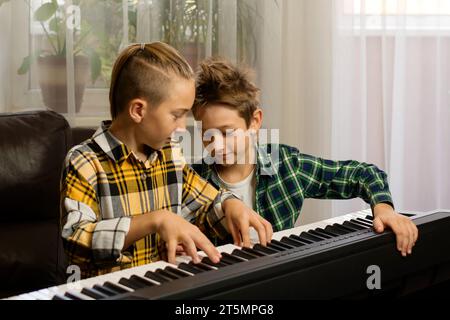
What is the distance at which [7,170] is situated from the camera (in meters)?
2.17

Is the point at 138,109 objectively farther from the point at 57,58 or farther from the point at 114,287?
the point at 57,58

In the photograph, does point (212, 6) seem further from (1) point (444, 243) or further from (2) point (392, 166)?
(1) point (444, 243)

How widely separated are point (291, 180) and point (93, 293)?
985 mm

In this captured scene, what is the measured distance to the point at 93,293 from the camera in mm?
1069

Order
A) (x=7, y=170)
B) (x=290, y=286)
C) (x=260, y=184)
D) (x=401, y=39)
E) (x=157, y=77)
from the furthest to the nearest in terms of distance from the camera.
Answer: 1. (x=401, y=39)
2. (x=7, y=170)
3. (x=260, y=184)
4. (x=157, y=77)
5. (x=290, y=286)

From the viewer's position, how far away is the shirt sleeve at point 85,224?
54.0 inches

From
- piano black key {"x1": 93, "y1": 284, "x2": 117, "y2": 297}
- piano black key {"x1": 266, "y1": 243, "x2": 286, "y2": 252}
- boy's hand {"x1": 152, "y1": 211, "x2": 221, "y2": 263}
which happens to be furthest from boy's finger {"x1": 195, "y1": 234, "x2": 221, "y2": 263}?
piano black key {"x1": 93, "y1": 284, "x2": 117, "y2": 297}

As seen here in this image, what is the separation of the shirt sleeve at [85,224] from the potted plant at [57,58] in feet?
4.35

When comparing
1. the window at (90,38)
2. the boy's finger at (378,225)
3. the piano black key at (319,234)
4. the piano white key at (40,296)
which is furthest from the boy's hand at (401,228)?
the window at (90,38)

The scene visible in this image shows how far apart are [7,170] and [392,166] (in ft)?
5.22

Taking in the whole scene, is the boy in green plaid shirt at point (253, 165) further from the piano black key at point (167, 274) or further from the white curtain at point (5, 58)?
the white curtain at point (5, 58)

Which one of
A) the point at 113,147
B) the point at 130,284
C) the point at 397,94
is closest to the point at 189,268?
the point at 130,284

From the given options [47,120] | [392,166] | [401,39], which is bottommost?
[392,166]
